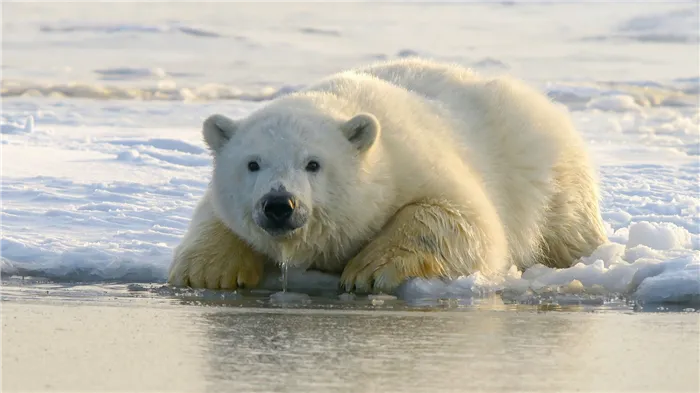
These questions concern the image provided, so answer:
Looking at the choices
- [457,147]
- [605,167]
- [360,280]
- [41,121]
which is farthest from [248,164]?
[41,121]

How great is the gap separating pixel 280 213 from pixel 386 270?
0.68m

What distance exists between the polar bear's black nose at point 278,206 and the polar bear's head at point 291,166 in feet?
0.13

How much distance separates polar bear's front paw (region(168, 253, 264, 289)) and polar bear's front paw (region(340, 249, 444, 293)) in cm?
55

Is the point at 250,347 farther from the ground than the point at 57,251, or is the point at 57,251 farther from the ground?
the point at 57,251

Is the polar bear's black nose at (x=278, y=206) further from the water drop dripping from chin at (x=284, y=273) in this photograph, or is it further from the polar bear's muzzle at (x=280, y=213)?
the water drop dripping from chin at (x=284, y=273)

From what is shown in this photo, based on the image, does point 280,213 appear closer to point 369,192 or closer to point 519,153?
point 369,192

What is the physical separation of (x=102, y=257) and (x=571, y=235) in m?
2.98

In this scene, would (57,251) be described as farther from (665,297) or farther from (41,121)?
(41,121)

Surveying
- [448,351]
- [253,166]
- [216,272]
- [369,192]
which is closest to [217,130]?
[253,166]

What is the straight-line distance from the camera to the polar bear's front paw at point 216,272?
715 cm

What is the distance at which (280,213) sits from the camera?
6562 millimetres

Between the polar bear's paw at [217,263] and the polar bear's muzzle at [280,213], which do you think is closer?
the polar bear's muzzle at [280,213]

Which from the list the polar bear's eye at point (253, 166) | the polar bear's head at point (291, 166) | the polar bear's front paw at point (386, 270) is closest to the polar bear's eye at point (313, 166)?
the polar bear's head at point (291, 166)

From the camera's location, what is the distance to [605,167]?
1458cm
